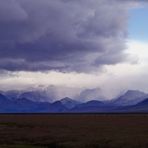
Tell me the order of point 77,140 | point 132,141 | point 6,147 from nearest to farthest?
point 6,147 < point 132,141 < point 77,140

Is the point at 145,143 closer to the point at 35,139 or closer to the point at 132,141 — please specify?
the point at 132,141

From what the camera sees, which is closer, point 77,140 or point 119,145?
point 119,145

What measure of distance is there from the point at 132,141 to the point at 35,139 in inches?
592

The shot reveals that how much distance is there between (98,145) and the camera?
5156 centimetres

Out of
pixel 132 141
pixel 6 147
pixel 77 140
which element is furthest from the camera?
pixel 77 140

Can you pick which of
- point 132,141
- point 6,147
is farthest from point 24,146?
point 132,141

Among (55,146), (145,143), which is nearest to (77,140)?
(55,146)

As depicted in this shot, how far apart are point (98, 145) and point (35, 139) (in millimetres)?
13083

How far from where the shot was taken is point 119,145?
50.8 meters

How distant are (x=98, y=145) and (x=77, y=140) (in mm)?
7201

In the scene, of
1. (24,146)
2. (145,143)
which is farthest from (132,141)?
(24,146)

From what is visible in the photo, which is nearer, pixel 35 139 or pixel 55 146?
pixel 55 146

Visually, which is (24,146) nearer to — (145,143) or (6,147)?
(6,147)

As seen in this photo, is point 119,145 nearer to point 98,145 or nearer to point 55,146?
point 98,145
